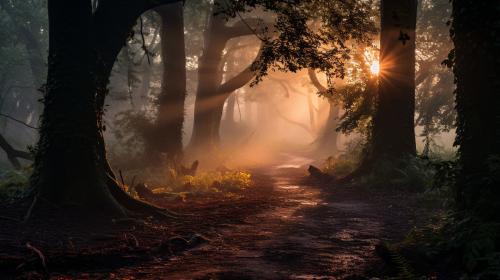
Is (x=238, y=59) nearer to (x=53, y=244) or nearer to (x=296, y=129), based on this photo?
(x=53, y=244)

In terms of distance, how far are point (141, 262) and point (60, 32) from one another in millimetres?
5554

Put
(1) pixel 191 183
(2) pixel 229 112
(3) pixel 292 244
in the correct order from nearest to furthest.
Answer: (3) pixel 292 244, (1) pixel 191 183, (2) pixel 229 112

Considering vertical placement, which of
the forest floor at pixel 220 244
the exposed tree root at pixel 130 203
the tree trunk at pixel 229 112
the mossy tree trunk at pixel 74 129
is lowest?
the forest floor at pixel 220 244

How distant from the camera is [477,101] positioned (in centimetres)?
658

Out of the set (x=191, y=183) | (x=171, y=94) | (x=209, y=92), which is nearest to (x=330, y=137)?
(x=209, y=92)

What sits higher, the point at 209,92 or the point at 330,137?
the point at 209,92

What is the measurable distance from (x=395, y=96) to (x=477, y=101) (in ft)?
31.4

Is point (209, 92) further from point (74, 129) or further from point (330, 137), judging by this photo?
point (330, 137)

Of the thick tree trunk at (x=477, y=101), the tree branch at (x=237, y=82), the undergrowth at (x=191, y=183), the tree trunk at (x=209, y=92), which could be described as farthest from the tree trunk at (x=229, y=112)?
the thick tree trunk at (x=477, y=101)

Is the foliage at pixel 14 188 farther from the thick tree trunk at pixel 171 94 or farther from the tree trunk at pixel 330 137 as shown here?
the tree trunk at pixel 330 137

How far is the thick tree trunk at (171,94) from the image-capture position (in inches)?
769

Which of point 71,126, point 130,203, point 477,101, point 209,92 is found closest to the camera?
point 477,101

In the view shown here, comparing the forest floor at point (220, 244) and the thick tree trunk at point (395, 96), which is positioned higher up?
the thick tree trunk at point (395, 96)

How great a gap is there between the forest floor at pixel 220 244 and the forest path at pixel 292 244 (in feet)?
0.04
